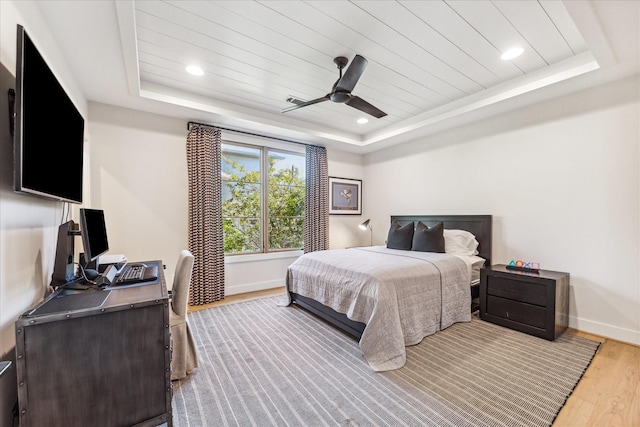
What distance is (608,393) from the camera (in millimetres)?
1852

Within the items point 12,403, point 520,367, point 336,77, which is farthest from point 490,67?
point 12,403

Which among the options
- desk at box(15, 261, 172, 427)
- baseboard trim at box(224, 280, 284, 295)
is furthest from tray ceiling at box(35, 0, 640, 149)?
baseboard trim at box(224, 280, 284, 295)

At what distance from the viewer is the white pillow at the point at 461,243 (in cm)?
361

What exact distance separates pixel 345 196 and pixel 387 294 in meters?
3.27

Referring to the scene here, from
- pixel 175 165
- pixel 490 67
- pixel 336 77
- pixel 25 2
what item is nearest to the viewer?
pixel 25 2

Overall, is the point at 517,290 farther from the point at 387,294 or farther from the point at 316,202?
the point at 316,202

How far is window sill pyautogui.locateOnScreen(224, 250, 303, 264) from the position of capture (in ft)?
13.7

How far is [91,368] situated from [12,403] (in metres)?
0.49

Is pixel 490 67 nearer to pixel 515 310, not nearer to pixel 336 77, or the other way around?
pixel 336 77

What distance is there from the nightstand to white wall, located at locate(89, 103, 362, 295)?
3.87 m

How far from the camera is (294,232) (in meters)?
4.91

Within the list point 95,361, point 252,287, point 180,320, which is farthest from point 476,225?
point 95,361

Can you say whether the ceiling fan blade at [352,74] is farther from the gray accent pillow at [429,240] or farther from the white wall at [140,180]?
the white wall at [140,180]

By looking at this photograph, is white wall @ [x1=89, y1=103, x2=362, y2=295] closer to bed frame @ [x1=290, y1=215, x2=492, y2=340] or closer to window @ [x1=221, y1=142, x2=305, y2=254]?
window @ [x1=221, y1=142, x2=305, y2=254]
